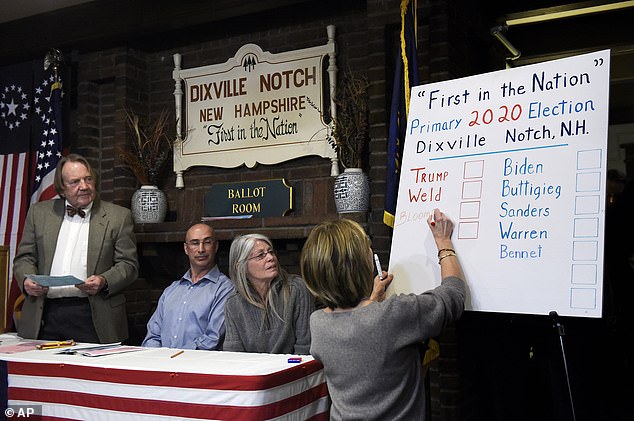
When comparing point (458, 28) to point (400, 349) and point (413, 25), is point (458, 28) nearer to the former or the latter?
point (413, 25)

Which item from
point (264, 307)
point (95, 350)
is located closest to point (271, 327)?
point (264, 307)

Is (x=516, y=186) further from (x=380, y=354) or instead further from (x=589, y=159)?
(x=380, y=354)

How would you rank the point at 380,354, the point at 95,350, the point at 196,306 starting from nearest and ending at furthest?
the point at 380,354 → the point at 95,350 → the point at 196,306

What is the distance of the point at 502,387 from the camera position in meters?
2.53

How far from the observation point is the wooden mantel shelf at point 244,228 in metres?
3.52

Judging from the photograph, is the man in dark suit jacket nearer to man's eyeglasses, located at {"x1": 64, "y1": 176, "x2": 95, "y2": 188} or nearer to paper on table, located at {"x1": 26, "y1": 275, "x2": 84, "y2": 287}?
man's eyeglasses, located at {"x1": 64, "y1": 176, "x2": 95, "y2": 188}

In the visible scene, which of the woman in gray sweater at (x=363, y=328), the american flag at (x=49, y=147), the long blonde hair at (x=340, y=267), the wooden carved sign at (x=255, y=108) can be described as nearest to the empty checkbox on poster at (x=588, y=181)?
the woman in gray sweater at (x=363, y=328)

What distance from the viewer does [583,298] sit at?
181cm

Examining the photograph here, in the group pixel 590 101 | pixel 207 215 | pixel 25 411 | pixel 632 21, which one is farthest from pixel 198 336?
pixel 632 21

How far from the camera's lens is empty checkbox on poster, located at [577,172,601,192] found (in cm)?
184

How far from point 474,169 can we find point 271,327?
41.2 inches

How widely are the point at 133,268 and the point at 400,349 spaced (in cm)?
194

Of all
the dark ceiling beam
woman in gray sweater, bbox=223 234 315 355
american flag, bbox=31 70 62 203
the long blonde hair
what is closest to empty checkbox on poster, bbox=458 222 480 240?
the long blonde hair

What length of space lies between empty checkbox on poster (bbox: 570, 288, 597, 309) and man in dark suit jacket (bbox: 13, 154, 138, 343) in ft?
6.92
